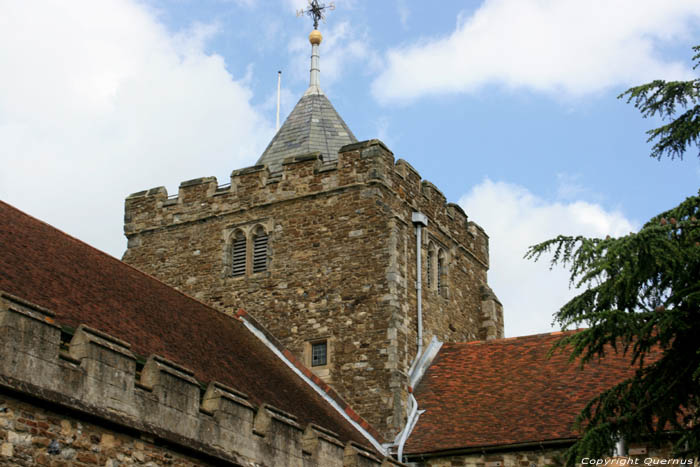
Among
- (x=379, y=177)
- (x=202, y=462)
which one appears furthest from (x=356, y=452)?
(x=379, y=177)

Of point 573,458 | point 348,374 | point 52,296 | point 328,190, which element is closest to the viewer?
point 573,458

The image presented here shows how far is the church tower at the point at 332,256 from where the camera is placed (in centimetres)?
1916

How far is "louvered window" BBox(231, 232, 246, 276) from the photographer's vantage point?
2097 cm

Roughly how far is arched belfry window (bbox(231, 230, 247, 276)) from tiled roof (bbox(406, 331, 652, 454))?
4404mm

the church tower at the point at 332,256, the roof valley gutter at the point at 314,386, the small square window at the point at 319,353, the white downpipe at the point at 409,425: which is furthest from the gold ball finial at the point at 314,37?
the white downpipe at the point at 409,425

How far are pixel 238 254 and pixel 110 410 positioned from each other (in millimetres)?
9900

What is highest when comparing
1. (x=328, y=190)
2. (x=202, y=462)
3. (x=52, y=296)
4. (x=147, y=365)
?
(x=328, y=190)

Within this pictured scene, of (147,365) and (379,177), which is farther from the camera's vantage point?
(379,177)

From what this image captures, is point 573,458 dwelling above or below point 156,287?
below

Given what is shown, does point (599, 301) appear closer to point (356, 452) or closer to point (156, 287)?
point (356, 452)

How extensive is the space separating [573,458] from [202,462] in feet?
14.7

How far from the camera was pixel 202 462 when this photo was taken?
12539 mm

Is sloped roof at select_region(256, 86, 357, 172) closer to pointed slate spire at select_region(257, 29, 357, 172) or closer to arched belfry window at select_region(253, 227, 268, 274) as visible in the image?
pointed slate spire at select_region(257, 29, 357, 172)

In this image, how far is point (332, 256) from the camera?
65.8 feet
